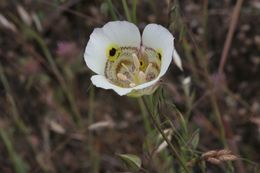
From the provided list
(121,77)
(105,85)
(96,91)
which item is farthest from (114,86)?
(96,91)

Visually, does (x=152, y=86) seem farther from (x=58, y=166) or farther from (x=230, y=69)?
(x=230, y=69)

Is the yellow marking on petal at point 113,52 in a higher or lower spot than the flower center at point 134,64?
higher

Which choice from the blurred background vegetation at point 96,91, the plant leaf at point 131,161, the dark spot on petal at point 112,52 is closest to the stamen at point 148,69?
the dark spot on petal at point 112,52

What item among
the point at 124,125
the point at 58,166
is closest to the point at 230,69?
the point at 124,125

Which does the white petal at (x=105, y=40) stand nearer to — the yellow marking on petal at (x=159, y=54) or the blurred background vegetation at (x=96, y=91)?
the yellow marking on petal at (x=159, y=54)

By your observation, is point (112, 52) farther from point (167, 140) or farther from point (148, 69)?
point (167, 140)

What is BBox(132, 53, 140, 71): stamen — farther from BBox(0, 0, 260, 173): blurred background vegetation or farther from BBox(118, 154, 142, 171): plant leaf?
BBox(0, 0, 260, 173): blurred background vegetation

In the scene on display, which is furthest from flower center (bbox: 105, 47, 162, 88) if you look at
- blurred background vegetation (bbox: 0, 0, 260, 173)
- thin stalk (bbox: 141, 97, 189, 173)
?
blurred background vegetation (bbox: 0, 0, 260, 173)
